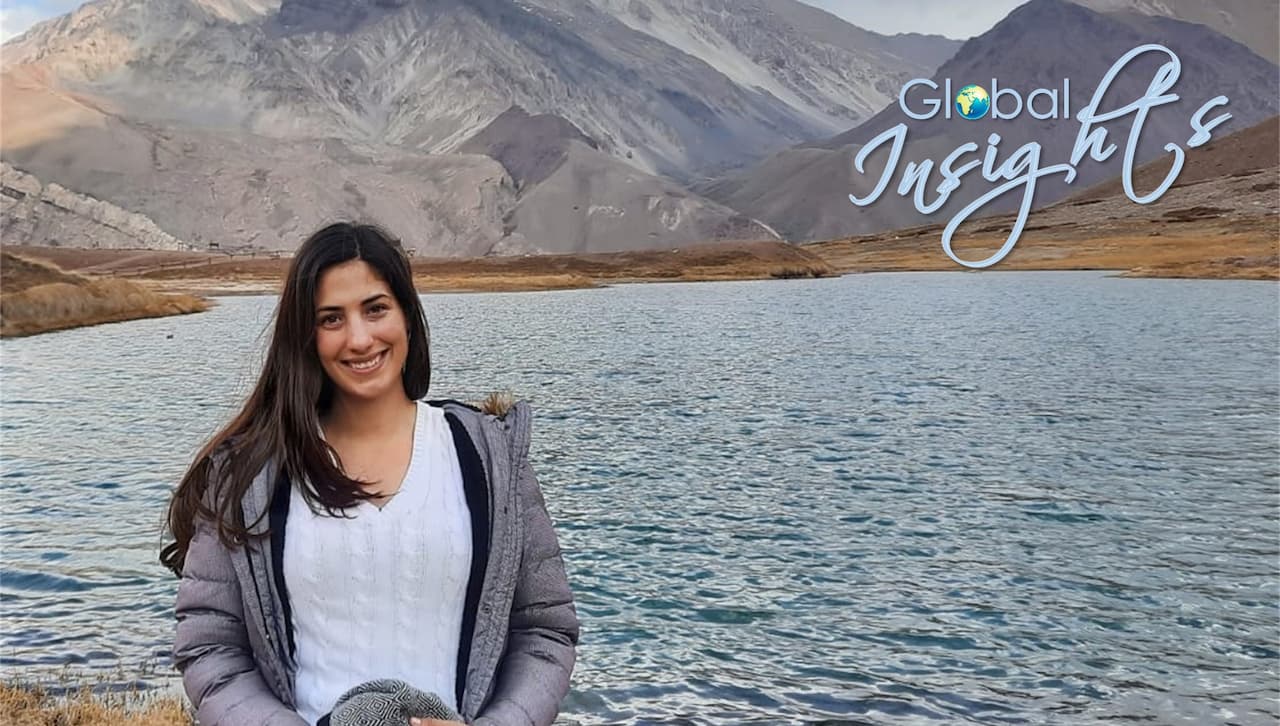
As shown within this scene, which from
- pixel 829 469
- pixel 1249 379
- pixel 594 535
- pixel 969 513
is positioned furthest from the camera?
pixel 1249 379

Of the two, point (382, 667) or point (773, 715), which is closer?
point (382, 667)

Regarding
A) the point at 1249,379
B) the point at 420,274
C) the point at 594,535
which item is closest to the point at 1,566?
the point at 594,535

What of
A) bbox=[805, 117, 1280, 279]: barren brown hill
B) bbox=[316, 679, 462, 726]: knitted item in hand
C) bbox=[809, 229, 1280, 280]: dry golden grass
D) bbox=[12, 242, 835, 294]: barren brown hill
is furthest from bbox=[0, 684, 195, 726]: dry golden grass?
bbox=[12, 242, 835, 294]: barren brown hill

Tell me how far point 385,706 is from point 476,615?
513 mm

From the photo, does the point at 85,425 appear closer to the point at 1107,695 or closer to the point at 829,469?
the point at 829,469

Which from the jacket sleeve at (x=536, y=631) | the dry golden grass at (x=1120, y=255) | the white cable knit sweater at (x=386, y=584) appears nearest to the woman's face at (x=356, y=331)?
the white cable knit sweater at (x=386, y=584)

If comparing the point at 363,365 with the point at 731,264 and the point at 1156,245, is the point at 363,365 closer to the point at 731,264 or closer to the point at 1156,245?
the point at 731,264

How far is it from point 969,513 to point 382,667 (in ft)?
49.1

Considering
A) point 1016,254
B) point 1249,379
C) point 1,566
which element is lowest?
point 1,566

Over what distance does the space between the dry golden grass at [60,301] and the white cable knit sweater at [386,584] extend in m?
57.9

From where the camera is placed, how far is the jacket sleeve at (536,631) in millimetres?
4086

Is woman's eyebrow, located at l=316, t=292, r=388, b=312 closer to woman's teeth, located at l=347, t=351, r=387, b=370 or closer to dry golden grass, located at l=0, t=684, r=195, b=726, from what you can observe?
woman's teeth, located at l=347, t=351, r=387, b=370

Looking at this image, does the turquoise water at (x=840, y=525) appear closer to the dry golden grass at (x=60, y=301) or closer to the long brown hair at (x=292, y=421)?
the long brown hair at (x=292, y=421)

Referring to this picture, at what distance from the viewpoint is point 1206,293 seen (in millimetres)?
76438
